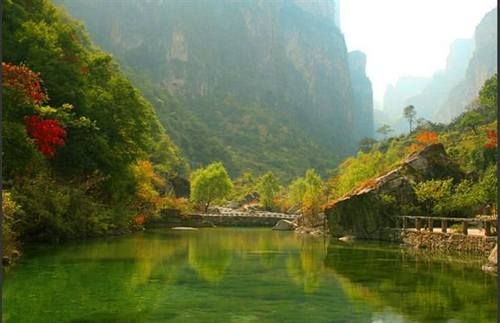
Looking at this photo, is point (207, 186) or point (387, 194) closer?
point (387, 194)

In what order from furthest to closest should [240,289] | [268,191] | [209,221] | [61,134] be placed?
[268,191] → [209,221] → [61,134] → [240,289]

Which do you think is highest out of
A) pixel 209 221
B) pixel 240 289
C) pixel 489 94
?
pixel 489 94

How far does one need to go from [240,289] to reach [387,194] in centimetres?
2561

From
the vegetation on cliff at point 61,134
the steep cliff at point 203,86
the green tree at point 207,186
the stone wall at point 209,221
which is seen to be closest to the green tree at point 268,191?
the green tree at point 207,186

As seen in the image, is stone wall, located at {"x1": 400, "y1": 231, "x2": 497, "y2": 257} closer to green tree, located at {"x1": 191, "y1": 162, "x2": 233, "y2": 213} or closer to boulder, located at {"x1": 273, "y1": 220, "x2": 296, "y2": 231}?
boulder, located at {"x1": 273, "y1": 220, "x2": 296, "y2": 231}

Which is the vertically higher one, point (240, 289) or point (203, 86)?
point (203, 86)

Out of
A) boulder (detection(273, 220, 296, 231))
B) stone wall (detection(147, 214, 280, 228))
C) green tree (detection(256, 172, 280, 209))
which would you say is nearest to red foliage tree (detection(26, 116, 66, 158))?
stone wall (detection(147, 214, 280, 228))

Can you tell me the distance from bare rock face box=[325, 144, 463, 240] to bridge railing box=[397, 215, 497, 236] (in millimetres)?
1331

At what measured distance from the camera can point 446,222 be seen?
3055 centimetres

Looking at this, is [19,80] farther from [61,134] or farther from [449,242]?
[449,242]

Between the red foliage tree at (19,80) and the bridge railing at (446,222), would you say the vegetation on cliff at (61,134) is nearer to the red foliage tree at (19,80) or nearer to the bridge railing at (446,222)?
the red foliage tree at (19,80)

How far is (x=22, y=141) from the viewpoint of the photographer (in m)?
21.3

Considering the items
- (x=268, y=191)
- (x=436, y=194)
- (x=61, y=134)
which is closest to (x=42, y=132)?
(x=61, y=134)

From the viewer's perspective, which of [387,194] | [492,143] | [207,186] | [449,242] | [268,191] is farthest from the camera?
[268,191]
